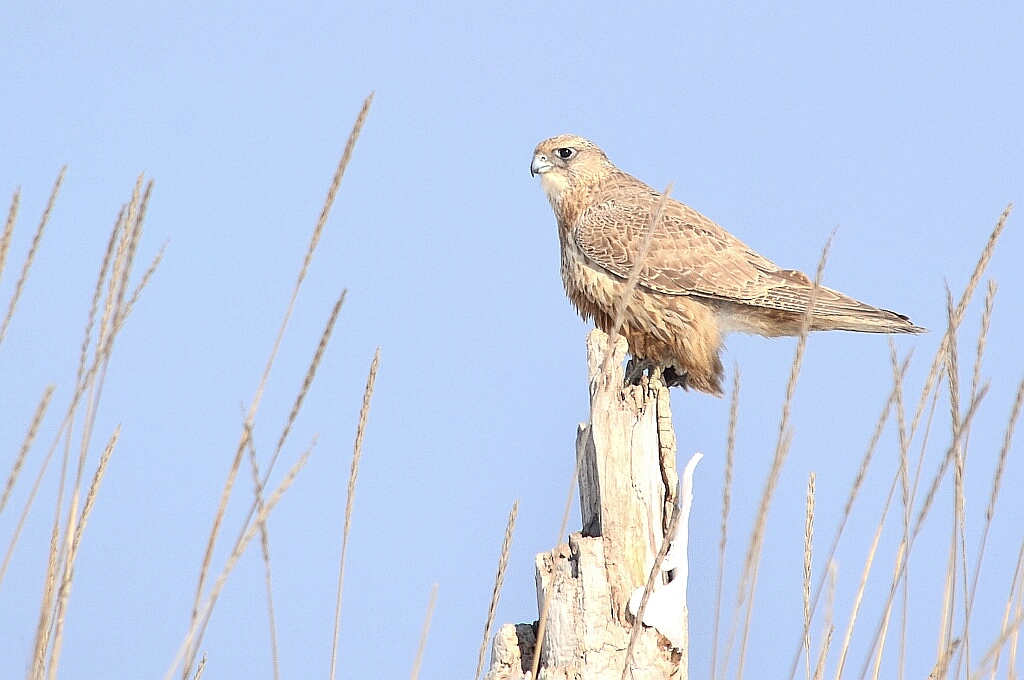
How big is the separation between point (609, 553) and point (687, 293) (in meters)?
1.33

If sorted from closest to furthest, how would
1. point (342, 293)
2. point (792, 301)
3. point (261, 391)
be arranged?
point (342, 293)
point (261, 391)
point (792, 301)

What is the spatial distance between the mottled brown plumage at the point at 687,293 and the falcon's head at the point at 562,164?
207 millimetres

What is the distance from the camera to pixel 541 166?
4.22 metres

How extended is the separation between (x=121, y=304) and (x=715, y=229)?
2.97 metres

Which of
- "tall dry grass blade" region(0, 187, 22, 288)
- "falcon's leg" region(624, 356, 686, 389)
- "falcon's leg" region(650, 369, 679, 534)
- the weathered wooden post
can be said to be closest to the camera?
"tall dry grass blade" region(0, 187, 22, 288)

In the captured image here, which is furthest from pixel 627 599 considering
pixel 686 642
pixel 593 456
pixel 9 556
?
pixel 9 556

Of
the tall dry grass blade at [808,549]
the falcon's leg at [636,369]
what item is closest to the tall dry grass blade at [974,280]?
the tall dry grass blade at [808,549]

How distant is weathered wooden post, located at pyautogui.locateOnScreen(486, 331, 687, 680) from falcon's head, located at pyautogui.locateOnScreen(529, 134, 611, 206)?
115cm

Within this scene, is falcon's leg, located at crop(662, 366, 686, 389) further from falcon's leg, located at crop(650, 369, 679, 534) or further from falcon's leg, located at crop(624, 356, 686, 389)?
falcon's leg, located at crop(650, 369, 679, 534)

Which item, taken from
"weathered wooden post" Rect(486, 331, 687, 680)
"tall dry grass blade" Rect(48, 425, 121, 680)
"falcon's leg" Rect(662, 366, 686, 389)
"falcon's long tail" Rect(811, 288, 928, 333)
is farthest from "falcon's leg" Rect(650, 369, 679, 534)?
"tall dry grass blade" Rect(48, 425, 121, 680)

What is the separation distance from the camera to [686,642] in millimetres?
2818

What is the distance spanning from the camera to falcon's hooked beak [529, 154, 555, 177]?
4.22 meters

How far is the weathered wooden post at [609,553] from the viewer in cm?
266

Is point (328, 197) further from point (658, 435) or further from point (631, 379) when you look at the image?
point (631, 379)
